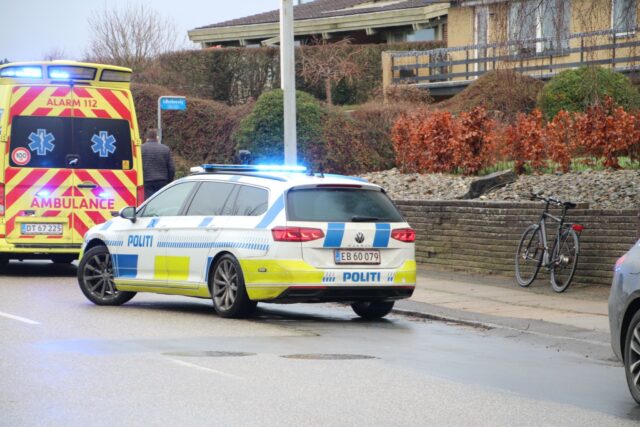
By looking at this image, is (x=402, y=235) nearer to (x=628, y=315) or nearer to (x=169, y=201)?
(x=169, y=201)

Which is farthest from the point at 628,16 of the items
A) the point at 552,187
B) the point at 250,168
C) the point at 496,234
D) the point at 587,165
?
the point at 587,165

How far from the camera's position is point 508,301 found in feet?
51.3

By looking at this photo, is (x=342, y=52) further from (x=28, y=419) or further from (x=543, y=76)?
(x=28, y=419)

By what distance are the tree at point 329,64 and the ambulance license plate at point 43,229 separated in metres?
22.1

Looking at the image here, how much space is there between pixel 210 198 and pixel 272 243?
1.41m

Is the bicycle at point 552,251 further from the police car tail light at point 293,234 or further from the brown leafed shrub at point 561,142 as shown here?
the police car tail light at point 293,234

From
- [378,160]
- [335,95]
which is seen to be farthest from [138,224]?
[335,95]

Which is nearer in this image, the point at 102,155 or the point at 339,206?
the point at 339,206

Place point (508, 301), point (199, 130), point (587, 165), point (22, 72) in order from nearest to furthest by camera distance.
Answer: point (508, 301) → point (22, 72) → point (587, 165) → point (199, 130)

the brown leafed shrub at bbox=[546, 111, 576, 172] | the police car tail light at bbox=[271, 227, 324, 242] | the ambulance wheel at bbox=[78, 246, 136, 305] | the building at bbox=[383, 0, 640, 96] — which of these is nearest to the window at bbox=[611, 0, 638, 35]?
the building at bbox=[383, 0, 640, 96]

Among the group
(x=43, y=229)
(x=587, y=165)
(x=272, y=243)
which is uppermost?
(x=587, y=165)

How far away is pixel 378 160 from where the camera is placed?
2744cm

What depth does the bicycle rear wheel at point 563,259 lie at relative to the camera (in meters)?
16.4

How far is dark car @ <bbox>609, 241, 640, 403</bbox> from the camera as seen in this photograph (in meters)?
9.01
